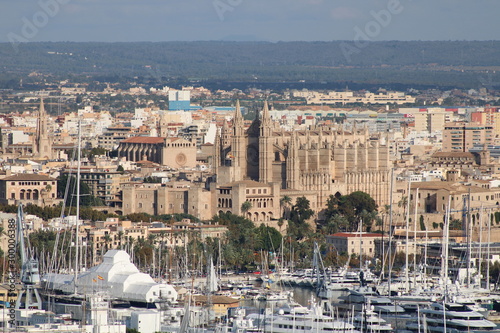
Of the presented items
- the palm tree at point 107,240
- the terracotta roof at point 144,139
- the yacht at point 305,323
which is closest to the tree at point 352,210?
the palm tree at point 107,240

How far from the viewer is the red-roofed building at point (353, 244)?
7725 centimetres

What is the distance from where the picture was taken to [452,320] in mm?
48344

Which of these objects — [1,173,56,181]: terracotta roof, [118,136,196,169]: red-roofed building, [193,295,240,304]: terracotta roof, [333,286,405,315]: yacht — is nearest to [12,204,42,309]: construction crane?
[193,295,240,304]: terracotta roof

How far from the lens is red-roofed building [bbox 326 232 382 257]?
7725cm

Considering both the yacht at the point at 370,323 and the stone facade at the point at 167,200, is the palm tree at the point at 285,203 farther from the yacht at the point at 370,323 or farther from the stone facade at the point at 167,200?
the yacht at the point at 370,323

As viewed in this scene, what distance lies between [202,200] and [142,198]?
3730mm

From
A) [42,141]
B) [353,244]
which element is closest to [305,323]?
[353,244]

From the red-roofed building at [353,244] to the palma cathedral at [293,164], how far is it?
329 inches

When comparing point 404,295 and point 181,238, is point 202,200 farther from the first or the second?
point 404,295

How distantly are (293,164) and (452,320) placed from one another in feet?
137

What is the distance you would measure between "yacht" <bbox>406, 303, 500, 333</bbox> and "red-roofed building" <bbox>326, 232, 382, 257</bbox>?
2745 cm

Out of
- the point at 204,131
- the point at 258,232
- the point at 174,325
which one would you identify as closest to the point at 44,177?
the point at 258,232

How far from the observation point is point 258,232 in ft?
260

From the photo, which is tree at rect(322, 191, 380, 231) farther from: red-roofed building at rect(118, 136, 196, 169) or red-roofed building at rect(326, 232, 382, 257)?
red-roofed building at rect(118, 136, 196, 169)
